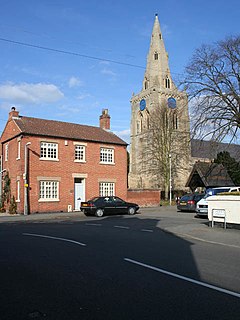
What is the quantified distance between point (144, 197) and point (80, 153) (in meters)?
8.93

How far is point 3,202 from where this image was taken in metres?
32.6

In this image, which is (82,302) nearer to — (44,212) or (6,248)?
(6,248)

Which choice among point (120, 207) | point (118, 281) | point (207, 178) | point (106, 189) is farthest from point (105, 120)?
point (118, 281)

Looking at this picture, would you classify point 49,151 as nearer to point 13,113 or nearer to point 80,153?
point 80,153

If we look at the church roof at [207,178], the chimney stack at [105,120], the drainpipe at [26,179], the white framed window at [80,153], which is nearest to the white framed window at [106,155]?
the white framed window at [80,153]

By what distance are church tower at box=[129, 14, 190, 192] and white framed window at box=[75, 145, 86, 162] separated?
9236mm

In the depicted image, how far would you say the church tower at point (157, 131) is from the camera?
49.7 meters

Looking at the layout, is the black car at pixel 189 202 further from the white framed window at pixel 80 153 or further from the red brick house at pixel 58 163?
the white framed window at pixel 80 153

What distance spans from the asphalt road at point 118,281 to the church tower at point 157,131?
70.4 feet

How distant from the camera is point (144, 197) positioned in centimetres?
3744

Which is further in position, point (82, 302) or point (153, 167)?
point (153, 167)

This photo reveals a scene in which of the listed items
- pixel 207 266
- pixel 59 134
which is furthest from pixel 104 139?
pixel 207 266

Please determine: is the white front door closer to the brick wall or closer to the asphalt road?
the brick wall

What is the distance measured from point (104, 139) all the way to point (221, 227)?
19.6m
